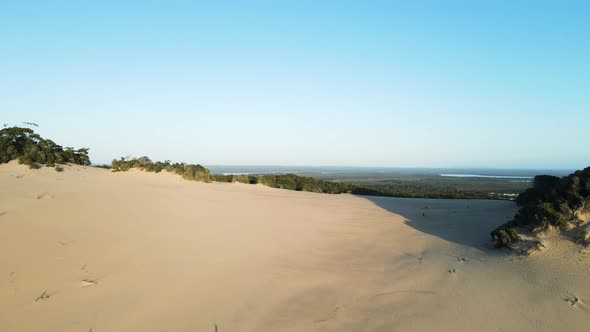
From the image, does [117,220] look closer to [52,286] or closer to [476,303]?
[52,286]

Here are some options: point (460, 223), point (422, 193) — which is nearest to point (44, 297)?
point (460, 223)

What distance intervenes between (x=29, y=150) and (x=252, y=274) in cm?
1248

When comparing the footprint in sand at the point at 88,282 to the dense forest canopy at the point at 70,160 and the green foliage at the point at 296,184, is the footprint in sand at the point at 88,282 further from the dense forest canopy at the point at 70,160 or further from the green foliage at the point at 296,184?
the green foliage at the point at 296,184

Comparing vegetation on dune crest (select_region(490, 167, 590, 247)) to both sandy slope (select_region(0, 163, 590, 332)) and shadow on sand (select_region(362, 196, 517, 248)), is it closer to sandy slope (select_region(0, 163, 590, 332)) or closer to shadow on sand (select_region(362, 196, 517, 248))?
sandy slope (select_region(0, 163, 590, 332))

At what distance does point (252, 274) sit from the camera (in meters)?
6.11

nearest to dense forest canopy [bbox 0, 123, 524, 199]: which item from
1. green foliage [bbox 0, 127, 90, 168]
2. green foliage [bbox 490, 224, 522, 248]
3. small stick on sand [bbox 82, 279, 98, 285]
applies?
green foliage [bbox 0, 127, 90, 168]

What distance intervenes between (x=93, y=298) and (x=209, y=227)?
4.30 m

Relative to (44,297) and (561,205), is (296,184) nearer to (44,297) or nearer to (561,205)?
(561,205)

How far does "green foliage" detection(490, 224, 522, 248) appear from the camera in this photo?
21.4 ft

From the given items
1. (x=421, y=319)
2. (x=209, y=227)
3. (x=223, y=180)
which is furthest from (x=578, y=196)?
(x=223, y=180)

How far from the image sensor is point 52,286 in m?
4.83

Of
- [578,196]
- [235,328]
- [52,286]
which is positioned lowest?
[235,328]

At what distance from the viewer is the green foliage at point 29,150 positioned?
42.5 feet

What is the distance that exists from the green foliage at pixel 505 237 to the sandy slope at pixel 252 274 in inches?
12.0
